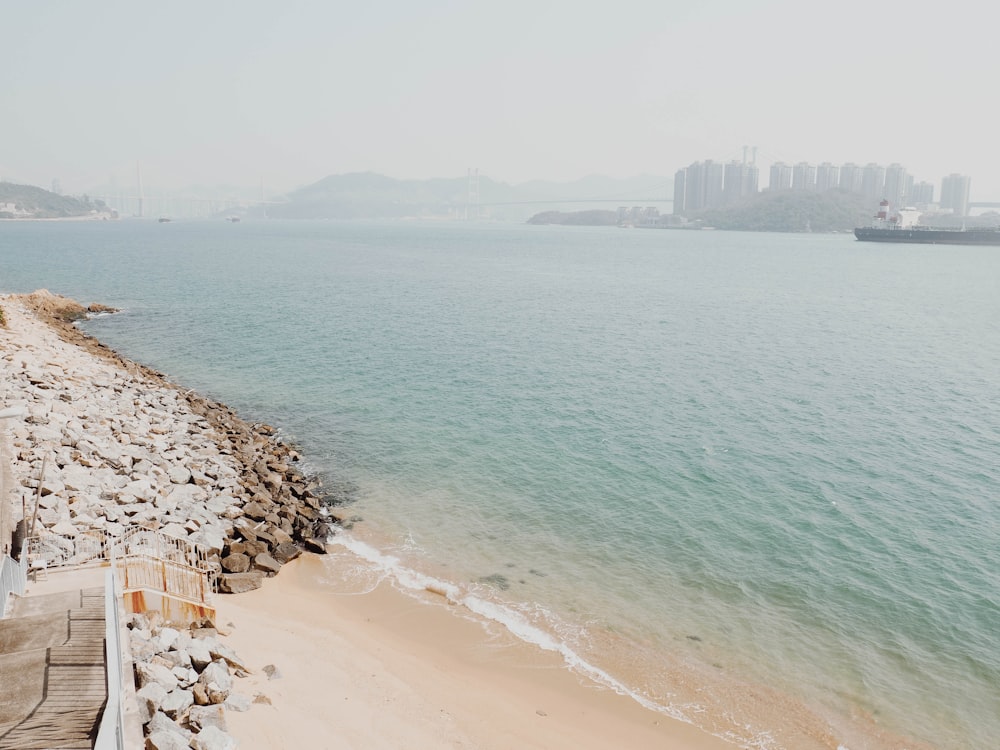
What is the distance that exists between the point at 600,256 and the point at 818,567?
289 feet

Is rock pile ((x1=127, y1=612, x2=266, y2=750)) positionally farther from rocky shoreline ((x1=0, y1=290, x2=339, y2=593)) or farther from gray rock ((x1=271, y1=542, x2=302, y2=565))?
gray rock ((x1=271, y1=542, x2=302, y2=565))

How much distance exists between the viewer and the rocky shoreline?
13.1 m

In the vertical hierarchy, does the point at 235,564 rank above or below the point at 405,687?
above

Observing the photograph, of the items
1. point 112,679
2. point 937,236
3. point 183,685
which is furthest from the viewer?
point 937,236

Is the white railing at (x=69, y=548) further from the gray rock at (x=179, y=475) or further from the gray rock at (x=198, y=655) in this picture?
the gray rock at (x=179, y=475)

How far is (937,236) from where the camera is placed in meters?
136

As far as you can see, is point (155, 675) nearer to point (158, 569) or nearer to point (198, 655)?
point (198, 655)

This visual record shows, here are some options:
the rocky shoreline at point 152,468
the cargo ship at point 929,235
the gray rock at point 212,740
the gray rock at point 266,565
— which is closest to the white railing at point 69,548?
the rocky shoreline at point 152,468

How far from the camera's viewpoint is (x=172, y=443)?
18594mm

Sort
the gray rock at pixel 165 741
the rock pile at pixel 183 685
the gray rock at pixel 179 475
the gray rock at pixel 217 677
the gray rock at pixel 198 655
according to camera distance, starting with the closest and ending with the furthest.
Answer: the gray rock at pixel 165 741 → the rock pile at pixel 183 685 → the gray rock at pixel 217 677 → the gray rock at pixel 198 655 → the gray rock at pixel 179 475

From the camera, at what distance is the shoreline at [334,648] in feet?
30.8

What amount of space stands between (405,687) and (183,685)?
11.4 ft

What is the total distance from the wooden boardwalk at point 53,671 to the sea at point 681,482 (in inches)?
231

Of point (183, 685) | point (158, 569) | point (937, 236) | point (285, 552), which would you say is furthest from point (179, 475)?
point (937, 236)
